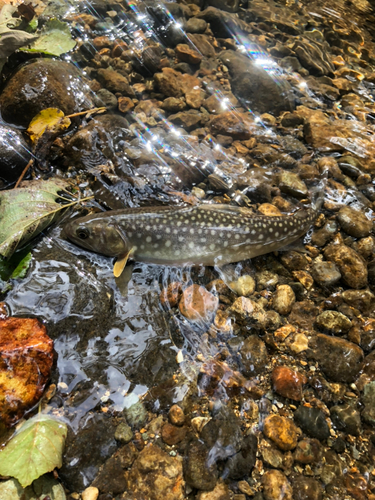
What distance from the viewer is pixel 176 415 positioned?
11.4ft

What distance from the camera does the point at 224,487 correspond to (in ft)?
10.4

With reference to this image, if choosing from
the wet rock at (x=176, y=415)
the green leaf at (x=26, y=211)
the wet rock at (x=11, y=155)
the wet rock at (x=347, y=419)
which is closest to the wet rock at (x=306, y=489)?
the wet rock at (x=347, y=419)

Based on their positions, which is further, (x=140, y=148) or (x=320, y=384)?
(x=140, y=148)

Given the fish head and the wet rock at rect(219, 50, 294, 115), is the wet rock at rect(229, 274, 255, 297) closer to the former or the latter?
the fish head

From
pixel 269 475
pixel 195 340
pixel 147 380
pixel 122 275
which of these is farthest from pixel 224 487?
pixel 122 275

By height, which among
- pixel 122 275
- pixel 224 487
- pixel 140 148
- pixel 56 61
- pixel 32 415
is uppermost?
pixel 56 61

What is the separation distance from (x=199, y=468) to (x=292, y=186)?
15.8 feet

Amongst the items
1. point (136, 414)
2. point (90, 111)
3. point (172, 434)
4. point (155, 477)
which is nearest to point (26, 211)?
point (90, 111)

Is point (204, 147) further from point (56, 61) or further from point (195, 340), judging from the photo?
point (195, 340)

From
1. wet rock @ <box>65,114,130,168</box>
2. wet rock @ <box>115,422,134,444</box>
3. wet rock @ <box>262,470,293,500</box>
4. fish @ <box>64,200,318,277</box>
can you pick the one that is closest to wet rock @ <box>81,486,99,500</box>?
wet rock @ <box>115,422,134,444</box>

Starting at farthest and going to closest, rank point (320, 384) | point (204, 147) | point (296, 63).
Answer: point (296, 63) → point (204, 147) → point (320, 384)

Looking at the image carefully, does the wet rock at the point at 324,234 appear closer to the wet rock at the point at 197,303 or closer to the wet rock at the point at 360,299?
the wet rock at the point at 360,299

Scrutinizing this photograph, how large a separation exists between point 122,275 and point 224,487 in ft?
9.00

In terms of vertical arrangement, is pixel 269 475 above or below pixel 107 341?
below
